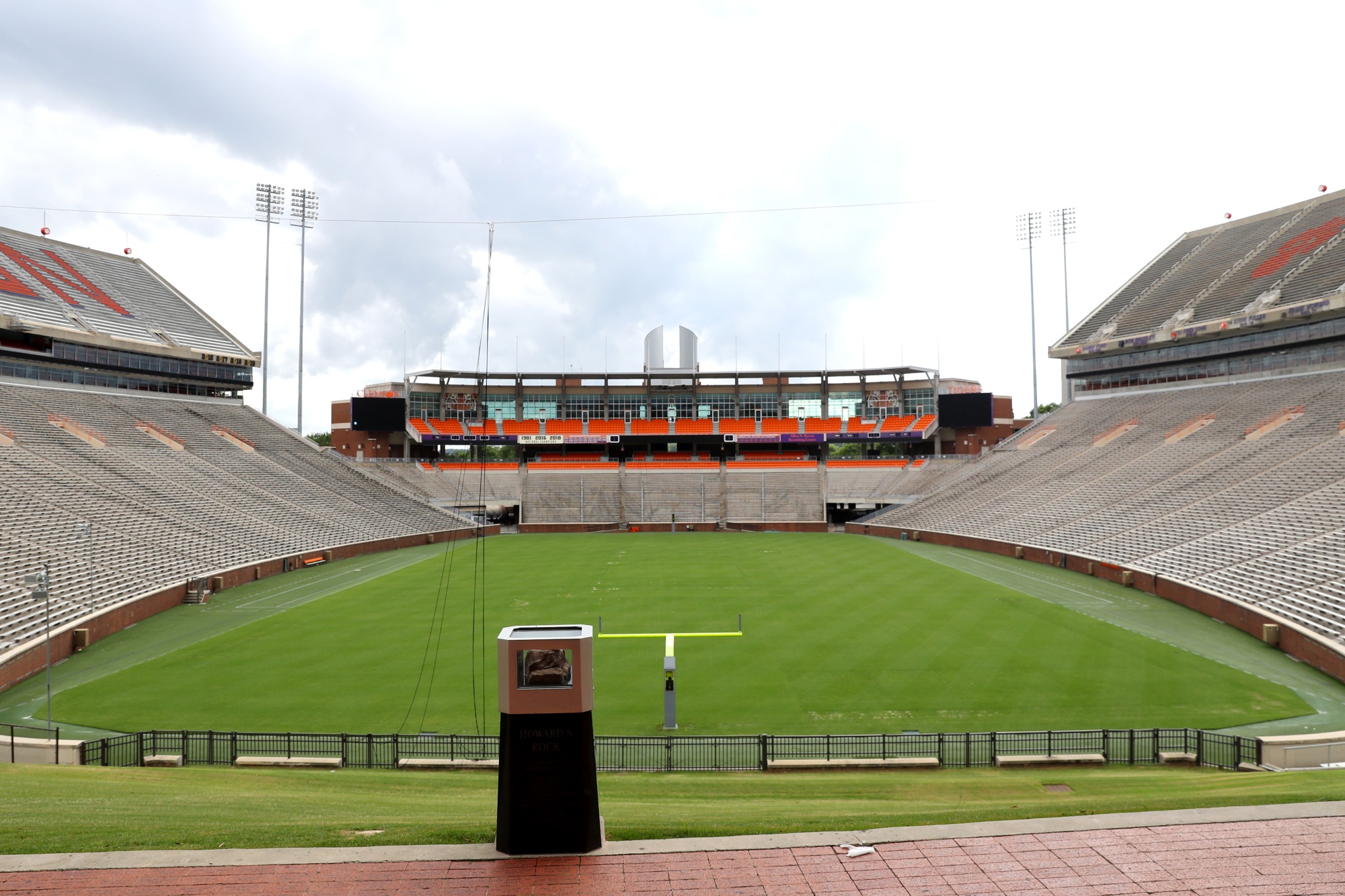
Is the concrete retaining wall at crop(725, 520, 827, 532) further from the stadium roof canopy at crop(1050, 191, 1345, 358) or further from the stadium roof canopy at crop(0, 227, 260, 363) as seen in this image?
the stadium roof canopy at crop(0, 227, 260, 363)

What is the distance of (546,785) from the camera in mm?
8234

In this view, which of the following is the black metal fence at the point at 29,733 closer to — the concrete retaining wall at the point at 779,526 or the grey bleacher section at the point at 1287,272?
the concrete retaining wall at the point at 779,526

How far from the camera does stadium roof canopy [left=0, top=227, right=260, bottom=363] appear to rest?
1946 inches

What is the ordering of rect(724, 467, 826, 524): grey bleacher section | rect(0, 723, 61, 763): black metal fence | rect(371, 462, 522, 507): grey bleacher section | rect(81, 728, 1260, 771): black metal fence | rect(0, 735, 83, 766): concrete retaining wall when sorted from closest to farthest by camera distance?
rect(81, 728, 1260, 771): black metal fence → rect(0, 735, 83, 766): concrete retaining wall → rect(0, 723, 61, 763): black metal fence → rect(724, 467, 826, 524): grey bleacher section → rect(371, 462, 522, 507): grey bleacher section

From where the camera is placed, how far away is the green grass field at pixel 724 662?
16.6 metres

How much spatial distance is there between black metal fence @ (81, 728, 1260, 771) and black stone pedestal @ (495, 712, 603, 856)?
5.55 meters

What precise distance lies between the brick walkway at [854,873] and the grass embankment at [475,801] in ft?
2.04

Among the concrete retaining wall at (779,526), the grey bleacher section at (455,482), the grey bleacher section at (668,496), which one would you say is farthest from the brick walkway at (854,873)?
the grey bleacher section at (455,482)

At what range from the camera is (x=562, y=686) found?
8.15 metres

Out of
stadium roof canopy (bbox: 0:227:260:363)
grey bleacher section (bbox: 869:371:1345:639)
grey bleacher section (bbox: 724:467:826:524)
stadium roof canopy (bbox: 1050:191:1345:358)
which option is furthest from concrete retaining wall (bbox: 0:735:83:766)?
stadium roof canopy (bbox: 1050:191:1345:358)

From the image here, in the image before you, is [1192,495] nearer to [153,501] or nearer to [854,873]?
[854,873]

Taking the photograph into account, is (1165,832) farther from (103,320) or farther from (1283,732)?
(103,320)

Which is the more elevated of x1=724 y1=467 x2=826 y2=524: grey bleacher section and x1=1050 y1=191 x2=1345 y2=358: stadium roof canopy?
x1=1050 y1=191 x2=1345 y2=358: stadium roof canopy

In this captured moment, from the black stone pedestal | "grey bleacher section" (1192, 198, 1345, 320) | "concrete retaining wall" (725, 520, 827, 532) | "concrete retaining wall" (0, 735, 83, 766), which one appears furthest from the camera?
"concrete retaining wall" (725, 520, 827, 532)
